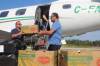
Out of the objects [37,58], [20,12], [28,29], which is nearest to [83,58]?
[37,58]

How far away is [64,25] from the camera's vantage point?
2041cm

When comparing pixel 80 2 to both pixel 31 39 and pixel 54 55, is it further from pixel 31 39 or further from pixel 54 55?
pixel 54 55

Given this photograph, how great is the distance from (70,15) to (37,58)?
12.2m

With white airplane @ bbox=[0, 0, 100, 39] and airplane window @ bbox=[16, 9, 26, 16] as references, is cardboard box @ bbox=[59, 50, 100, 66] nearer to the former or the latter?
white airplane @ bbox=[0, 0, 100, 39]

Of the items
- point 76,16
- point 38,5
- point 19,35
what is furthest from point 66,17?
point 19,35

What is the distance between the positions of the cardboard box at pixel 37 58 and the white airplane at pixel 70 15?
12.0m

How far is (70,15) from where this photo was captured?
19859 millimetres

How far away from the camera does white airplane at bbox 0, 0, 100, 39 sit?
774 inches

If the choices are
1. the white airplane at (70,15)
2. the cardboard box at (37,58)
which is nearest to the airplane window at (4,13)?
the white airplane at (70,15)

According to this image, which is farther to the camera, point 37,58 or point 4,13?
point 4,13

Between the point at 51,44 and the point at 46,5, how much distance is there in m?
11.4

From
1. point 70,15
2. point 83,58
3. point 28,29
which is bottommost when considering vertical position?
point 28,29

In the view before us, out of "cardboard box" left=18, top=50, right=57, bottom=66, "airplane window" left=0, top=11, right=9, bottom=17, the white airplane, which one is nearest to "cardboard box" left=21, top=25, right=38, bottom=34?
the white airplane

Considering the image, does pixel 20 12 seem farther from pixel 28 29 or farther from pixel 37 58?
pixel 37 58
